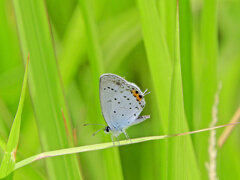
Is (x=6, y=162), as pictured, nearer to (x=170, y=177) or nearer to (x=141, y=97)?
(x=170, y=177)

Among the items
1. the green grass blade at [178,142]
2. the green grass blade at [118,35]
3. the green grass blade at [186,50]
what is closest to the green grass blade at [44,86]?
the green grass blade at [178,142]

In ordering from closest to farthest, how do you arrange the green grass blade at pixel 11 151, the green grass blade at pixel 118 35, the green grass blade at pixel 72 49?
the green grass blade at pixel 11 151 < the green grass blade at pixel 72 49 < the green grass blade at pixel 118 35

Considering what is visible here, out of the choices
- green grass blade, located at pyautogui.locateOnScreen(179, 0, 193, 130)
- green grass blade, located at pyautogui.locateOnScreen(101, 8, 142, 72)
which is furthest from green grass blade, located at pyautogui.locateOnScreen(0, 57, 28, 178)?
green grass blade, located at pyautogui.locateOnScreen(101, 8, 142, 72)

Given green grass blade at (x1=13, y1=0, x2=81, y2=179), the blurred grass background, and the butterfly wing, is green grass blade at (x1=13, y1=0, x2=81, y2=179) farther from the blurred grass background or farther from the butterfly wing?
the butterfly wing

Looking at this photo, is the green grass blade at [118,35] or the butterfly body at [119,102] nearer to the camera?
the butterfly body at [119,102]

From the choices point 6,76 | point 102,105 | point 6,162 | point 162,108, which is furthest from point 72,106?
point 6,162

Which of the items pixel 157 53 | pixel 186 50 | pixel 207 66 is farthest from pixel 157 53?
pixel 207 66

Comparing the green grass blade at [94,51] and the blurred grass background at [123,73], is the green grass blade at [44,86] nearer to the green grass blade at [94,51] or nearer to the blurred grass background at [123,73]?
the blurred grass background at [123,73]
